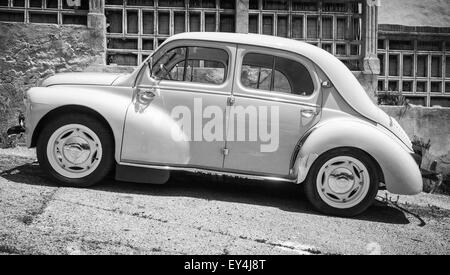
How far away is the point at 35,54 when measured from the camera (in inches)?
315

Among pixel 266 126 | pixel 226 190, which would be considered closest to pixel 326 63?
pixel 266 126

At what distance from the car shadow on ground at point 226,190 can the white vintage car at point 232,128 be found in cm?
22

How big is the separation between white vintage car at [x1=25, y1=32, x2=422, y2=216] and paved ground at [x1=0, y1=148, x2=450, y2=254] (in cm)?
31

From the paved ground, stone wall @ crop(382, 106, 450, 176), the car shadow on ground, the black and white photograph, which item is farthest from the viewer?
stone wall @ crop(382, 106, 450, 176)

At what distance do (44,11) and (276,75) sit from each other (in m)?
4.40

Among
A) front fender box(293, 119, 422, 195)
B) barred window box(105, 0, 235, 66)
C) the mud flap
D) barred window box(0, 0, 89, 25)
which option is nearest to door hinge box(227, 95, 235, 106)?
front fender box(293, 119, 422, 195)

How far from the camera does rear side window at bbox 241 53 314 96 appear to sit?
5391mm

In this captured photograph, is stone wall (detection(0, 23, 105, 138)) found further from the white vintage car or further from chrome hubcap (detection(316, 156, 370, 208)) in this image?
chrome hubcap (detection(316, 156, 370, 208))

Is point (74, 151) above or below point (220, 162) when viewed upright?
above

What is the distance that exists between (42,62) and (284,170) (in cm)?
454

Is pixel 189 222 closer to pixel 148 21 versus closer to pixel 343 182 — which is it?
pixel 343 182

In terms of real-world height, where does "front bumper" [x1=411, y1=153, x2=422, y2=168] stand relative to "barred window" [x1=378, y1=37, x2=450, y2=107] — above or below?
below

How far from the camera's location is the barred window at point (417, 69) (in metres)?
9.25

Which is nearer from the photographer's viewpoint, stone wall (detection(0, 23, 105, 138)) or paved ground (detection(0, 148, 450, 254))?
paved ground (detection(0, 148, 450, 254))
